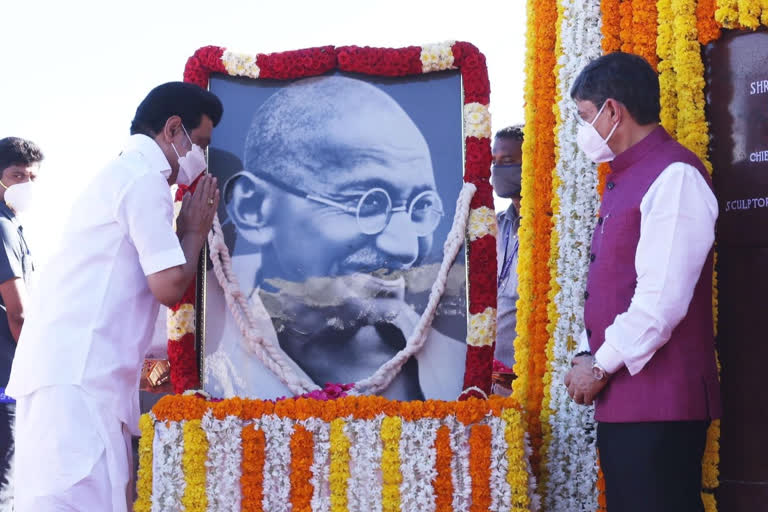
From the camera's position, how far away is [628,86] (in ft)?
8.42

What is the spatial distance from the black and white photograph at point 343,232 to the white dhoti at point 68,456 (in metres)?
0.74

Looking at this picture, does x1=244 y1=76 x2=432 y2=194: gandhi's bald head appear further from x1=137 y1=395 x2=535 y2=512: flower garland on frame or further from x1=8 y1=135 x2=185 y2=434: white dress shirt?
x1=137 y1=395 x2=535 y2=512: flower garland on frame

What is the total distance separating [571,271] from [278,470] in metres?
1.26

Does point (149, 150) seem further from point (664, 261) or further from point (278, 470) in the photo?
point (664, 261)

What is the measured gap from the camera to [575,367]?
8.40ft

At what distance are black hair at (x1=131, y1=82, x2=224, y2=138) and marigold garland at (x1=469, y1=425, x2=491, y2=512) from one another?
1.45 meters

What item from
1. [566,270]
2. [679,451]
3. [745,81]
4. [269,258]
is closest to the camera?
[679,451]

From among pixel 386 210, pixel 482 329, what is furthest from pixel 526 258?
pixel 386 210

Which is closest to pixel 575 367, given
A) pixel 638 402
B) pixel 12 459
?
pixel 638 402

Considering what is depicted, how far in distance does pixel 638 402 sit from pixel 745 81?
1.20 metres

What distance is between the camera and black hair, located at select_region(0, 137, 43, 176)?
4422 millimetres

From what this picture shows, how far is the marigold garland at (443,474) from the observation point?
9.38ft

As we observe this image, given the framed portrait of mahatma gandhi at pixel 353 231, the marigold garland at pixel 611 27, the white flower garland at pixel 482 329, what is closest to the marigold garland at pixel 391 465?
the framed portrait of mahatma gandhi at pixel 353 231

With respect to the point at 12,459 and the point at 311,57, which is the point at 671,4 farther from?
the point at 12,459
